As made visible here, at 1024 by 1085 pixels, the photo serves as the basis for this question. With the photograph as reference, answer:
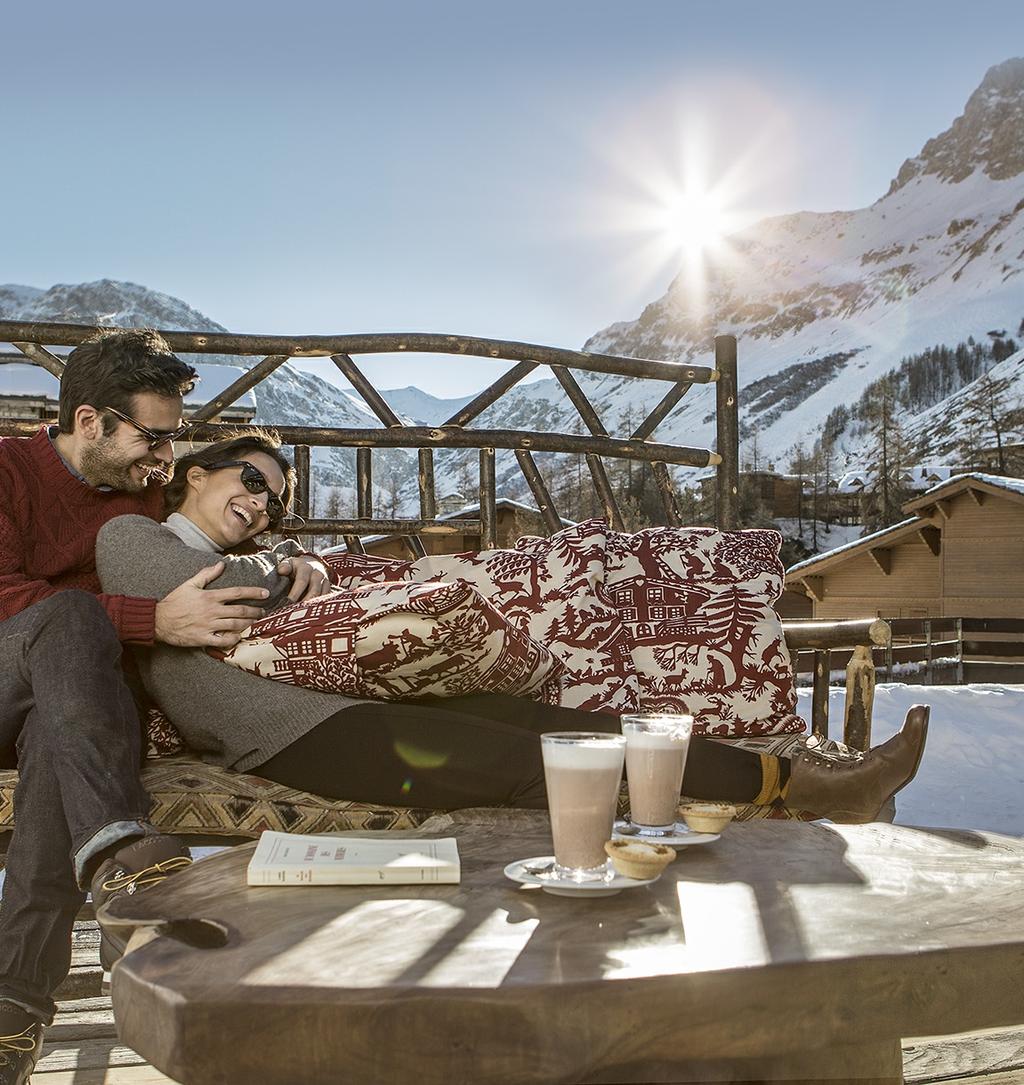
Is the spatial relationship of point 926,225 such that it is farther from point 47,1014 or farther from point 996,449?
point 47,1014

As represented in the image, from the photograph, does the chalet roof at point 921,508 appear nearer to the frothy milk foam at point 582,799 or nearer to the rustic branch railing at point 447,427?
the rustic branch railing at point 447,427

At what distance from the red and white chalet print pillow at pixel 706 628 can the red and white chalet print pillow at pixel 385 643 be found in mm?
882

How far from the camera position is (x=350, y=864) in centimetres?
131

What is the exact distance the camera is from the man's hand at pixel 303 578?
2629 millimetres

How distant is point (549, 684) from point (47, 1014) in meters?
1.37

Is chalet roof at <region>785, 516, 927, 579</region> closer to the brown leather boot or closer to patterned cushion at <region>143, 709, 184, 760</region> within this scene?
the brown leather boot

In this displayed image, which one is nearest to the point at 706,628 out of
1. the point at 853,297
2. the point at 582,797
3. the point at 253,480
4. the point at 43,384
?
the point at 253,480

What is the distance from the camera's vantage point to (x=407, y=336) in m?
4.67

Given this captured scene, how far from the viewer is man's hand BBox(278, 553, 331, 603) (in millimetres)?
2629

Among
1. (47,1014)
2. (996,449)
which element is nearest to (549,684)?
(47,1014)

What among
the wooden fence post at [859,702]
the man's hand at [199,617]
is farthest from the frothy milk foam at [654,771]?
the wooden fence post at [859,702]

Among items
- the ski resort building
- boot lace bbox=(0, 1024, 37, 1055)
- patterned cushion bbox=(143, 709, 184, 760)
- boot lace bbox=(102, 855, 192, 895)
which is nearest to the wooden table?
boot lace bbox=(102, 855, 192, 895)

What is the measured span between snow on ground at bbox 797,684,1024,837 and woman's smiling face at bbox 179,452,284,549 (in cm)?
469

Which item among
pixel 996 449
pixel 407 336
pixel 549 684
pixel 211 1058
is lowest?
pixel 211 1058
